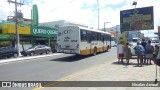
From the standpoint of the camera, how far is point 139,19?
19609mm

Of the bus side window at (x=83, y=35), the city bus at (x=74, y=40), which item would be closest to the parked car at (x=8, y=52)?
the city bus at (x=74, y=40)

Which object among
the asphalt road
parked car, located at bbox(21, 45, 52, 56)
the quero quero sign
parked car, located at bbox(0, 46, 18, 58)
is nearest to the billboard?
the asphalt road

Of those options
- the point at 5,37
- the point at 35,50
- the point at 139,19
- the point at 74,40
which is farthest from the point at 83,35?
the point at 5,37

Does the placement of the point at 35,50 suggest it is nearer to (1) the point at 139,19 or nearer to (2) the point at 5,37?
(2) the point at 5,37

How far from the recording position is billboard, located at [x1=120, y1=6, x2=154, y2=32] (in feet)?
63.7

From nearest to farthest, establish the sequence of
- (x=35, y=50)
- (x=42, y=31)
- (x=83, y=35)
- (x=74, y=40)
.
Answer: (x=74, y=40)
(x=83, y=35)
(x=35, y=50)
(x=42, y=31)

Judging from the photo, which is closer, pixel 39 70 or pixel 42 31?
pixel 39 70

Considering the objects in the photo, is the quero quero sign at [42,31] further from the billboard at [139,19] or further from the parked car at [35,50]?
the billboard at [139,19]

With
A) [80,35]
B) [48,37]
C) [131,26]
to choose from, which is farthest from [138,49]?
[48,37]

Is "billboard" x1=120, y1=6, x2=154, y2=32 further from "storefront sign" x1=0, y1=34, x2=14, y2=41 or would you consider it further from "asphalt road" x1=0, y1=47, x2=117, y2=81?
"storefront sign" x1=0, y1=34, x2=14, y2=41

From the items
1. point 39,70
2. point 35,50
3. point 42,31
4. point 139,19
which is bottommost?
point 39,70

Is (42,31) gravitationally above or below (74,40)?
above

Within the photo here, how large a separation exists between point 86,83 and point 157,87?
2.81 metres

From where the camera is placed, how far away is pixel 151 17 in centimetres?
1970
